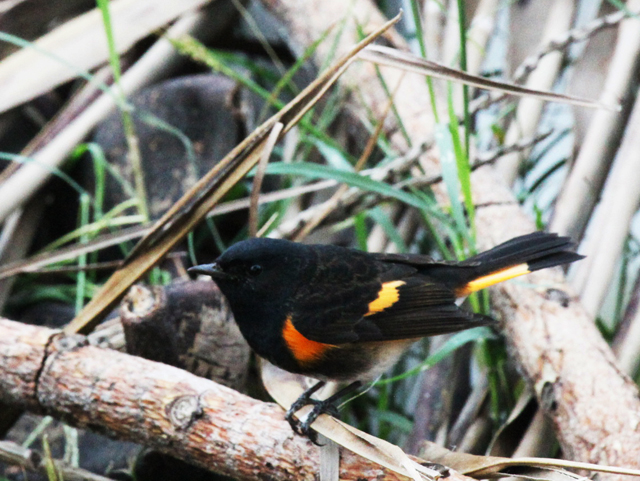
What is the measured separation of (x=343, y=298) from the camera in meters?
2.15

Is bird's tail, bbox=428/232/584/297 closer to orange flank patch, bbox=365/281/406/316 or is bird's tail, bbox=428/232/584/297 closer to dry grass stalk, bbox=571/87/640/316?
orange flank patch, bbox=365/281/406/316

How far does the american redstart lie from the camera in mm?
2025

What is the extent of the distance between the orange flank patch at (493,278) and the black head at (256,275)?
1.89 feet

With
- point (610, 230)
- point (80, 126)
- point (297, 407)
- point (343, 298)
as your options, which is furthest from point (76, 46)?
point (610, 230)

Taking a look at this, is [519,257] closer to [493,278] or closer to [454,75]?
[493,278]

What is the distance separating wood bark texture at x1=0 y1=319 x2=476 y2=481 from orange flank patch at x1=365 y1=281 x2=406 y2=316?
1.51 feet

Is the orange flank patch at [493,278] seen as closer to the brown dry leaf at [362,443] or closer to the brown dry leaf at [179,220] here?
the brown dry leaf at [362,443]

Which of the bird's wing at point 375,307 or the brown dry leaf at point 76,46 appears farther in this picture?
the brown dry leaf at point 76,46

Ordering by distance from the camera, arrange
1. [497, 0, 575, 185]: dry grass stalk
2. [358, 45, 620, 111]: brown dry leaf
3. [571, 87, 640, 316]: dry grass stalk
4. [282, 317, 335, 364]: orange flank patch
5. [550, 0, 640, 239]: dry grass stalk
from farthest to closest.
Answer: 1. [497, 0, 575, 185]: dry grass stalk
2. [550, 0, 640, 239]: dry grass stalk
3. [571, 87, 640, 316]: dry grass stalk
4. [282, 317, 335, 364]: orange flank patch
5. [358, 45, 620, 111]: brown dry leaf

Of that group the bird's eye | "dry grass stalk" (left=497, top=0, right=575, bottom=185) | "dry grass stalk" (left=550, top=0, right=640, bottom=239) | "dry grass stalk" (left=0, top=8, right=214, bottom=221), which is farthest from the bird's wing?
"dry grass stalk" (left=0, top=8, right=214, bottom=221)

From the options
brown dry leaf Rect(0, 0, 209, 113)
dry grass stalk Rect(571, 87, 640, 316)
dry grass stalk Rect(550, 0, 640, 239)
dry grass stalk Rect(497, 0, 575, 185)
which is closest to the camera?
dry grass stalk Rect(571, 87, 640, 316)

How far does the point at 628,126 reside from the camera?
2.88 m

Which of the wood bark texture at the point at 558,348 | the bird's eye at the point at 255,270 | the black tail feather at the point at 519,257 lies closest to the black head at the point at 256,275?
the bird's eye at the point at 255,270

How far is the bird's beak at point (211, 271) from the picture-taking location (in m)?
2.03
